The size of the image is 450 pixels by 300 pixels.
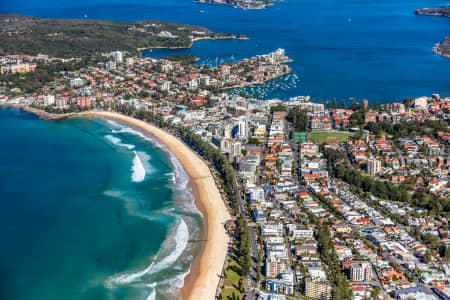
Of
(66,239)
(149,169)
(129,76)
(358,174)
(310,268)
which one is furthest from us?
(129,76)

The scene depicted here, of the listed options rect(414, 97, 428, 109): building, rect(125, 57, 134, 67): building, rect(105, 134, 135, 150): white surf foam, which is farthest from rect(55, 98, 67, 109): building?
rect(414, 97, 428, 109): building

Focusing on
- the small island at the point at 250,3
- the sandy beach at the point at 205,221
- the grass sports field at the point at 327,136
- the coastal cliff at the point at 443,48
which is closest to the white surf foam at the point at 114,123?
the sandy beach at the point at 205,221

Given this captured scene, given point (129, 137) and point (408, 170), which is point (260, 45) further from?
point (408, 170)

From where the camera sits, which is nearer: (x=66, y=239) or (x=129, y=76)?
(x=66, y=239)

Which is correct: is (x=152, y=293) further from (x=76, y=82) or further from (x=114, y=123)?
(x=76, y=82)

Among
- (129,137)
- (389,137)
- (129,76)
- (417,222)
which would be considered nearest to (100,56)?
(129,76)

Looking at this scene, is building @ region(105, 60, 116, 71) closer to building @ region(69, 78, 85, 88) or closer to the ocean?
building @ region(69, 78, 85, 88)

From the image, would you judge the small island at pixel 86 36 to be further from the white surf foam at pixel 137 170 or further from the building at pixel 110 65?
the white surf foam at pixel 137 170

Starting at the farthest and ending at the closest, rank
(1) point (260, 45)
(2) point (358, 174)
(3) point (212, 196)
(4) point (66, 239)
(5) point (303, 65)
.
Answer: (1) point (260, 45)
(5) point (303, 65)
(2) point (358, 174)
(3) point (212, 196)
(4) point (66, 239)
